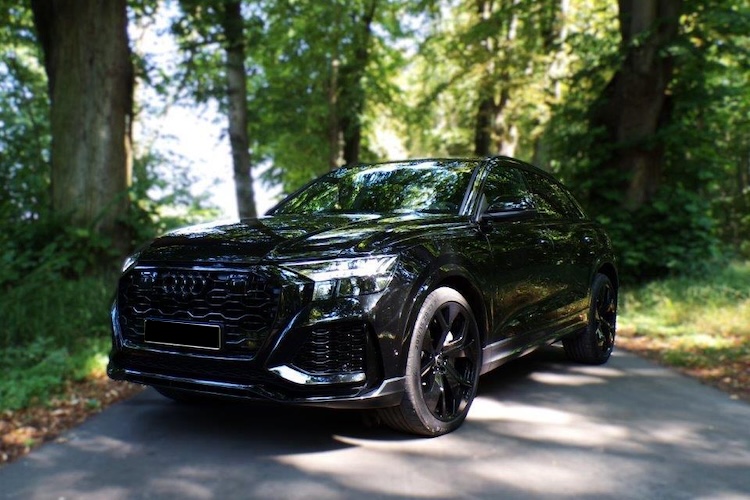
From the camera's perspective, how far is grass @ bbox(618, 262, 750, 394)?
6320 millimetres

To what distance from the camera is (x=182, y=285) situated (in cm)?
371

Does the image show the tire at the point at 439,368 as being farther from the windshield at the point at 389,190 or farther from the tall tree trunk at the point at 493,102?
the tall tree trunk at the point at 493,102

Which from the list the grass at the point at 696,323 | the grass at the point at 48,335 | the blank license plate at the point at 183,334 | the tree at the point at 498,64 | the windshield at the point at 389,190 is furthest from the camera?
the tree at the point at 498,64

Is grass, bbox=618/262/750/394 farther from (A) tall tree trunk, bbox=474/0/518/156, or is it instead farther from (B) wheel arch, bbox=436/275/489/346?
(A) tall tree trunk, bbox=474/0/518/156

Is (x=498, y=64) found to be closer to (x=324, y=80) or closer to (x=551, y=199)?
(x=324, y=80)

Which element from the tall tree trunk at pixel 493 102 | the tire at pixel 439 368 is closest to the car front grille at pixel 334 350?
the tire at pixel 439 368

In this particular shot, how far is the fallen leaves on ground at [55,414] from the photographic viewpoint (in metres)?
3.99

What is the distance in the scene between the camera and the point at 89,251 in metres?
8.81

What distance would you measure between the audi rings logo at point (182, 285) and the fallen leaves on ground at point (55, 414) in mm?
1292

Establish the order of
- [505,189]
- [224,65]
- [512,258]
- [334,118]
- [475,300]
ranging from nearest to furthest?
[475,300]
[512,258]
[505,189]
[224,65]
[334,118]

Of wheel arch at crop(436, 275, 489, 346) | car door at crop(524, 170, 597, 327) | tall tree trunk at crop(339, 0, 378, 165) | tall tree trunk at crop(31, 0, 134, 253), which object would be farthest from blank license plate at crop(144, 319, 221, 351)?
tall tree trunk at crop(339, 0, 378, 165)

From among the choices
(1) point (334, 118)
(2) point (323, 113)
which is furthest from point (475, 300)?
(1) point (334, 118)

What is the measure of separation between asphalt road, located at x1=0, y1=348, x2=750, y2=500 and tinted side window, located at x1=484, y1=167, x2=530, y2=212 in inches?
56.6

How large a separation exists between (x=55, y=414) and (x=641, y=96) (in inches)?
398
